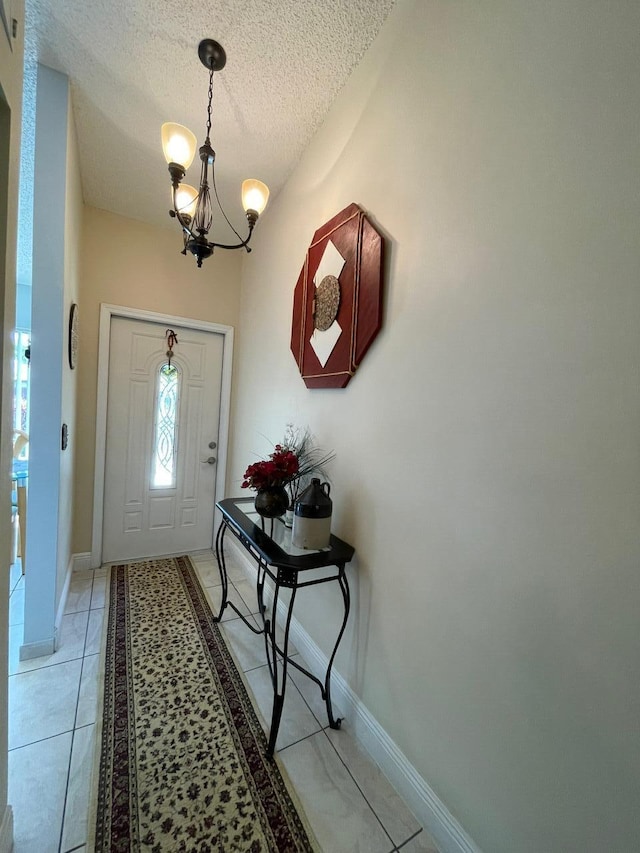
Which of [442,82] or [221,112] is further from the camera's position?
[221,112]

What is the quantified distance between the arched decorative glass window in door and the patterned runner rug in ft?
3.76

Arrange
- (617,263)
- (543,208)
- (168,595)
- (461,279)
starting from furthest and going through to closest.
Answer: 1. (168,595)
2. (461,279)
3. (543,208)
4. (617,263)

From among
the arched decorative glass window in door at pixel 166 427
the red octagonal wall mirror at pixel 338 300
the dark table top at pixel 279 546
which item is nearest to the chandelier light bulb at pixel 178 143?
the red octagonal wall mirror at pixel 338 300

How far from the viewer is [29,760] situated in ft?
4.04

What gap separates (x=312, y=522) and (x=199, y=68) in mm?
2162

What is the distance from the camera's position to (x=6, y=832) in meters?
0.95

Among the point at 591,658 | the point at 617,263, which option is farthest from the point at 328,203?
the point at 591,658

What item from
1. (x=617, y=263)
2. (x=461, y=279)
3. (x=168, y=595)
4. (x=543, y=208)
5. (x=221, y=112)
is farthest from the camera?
(x=168, y=595)

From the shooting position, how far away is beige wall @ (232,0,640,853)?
2.39ft

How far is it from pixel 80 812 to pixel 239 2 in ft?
9.78

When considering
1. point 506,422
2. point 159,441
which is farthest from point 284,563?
point 159,441

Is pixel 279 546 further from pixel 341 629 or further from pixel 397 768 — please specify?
pixel 397 768

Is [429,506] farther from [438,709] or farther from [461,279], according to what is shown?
[461,279]

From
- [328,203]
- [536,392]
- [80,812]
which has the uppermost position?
[328,203]
